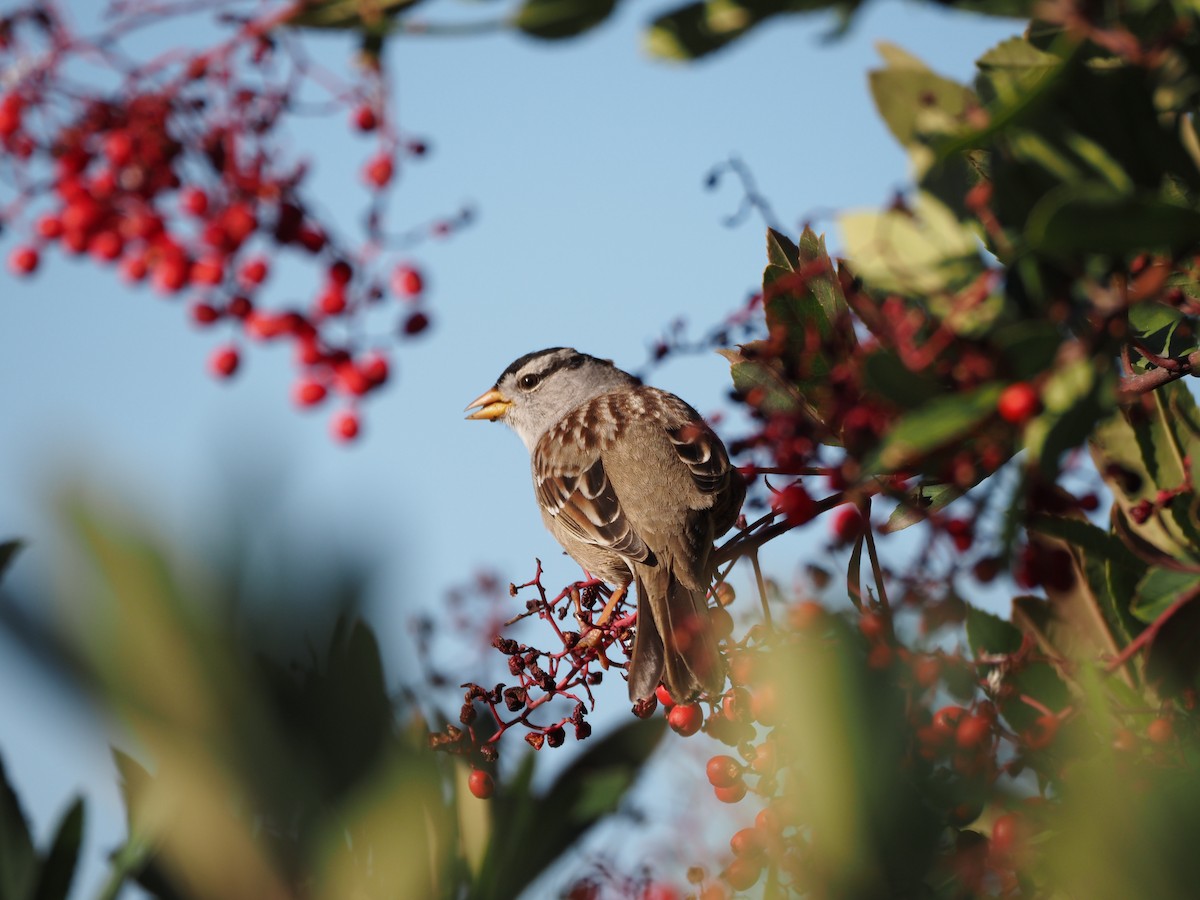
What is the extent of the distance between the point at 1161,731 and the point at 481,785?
43.8 inches

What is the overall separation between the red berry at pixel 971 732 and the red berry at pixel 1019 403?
0.70m

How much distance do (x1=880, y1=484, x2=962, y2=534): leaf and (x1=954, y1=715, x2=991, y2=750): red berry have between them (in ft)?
2.05

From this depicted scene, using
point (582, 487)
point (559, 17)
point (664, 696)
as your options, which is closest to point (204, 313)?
point (559, 17)

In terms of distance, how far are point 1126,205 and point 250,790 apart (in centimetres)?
117

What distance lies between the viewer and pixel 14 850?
179 centimetres

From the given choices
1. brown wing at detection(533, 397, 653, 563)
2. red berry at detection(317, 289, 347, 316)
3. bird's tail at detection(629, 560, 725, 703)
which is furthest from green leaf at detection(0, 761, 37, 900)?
brown wing at detection(533, 397, 653, 563)

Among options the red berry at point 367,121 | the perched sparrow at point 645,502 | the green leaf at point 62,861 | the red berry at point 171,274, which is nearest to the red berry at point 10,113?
the red berry at point 171,274

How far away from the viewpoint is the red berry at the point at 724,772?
3.02 metres

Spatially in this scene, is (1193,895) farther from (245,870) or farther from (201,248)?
(201,248)

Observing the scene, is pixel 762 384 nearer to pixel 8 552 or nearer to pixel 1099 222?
pixel 1099 222

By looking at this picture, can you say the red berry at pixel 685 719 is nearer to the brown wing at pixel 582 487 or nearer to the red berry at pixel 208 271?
the brown wing at pixel 582 487

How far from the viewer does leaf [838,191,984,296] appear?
1767 millimetres

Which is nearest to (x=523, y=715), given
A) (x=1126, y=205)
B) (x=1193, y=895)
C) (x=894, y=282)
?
(x=894, y=282)

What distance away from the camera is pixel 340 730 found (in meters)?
1.57
